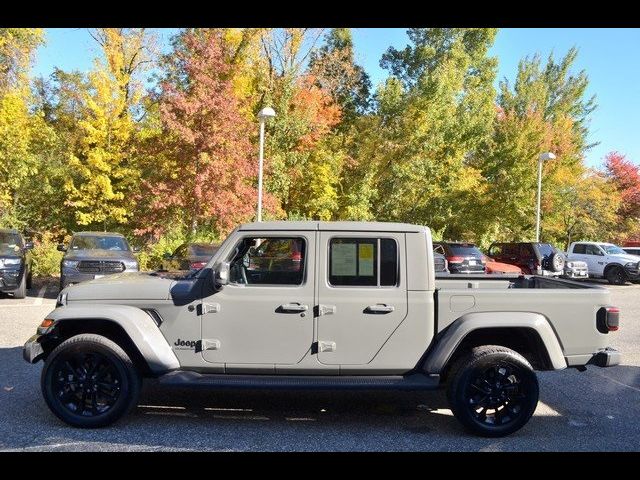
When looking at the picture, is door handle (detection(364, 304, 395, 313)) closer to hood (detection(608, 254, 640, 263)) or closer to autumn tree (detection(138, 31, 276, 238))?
autumn tree (detection(138, 31, 276, 238))

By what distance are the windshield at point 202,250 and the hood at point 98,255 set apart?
1.51 m

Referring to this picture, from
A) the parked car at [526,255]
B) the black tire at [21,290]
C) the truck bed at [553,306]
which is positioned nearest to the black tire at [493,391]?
the truck bed at [553,306]

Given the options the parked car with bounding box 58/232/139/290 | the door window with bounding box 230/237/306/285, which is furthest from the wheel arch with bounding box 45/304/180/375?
the parked car with bounding box 58/232/139/290

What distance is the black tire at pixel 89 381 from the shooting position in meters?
4.75

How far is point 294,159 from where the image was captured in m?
24.6

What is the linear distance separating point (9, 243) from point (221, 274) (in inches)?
435

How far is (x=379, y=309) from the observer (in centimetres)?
481

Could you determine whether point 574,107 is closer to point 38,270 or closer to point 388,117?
point 388,117

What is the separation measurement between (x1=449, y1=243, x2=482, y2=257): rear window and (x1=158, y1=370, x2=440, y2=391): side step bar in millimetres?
12937

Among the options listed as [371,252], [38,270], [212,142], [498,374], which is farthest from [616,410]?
[38,270]

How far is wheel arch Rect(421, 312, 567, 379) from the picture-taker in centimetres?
473

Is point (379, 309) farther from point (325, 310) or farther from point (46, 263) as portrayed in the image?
point (46, 263)
